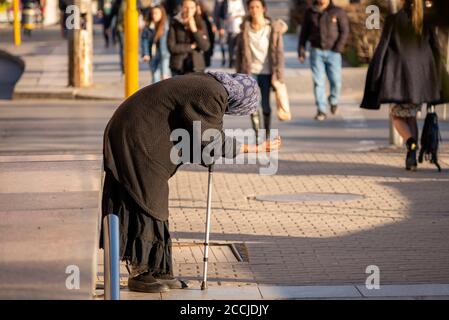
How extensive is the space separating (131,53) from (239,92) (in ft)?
23.8

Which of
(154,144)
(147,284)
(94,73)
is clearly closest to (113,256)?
(154,144)

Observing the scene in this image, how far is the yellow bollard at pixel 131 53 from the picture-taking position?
14.3m

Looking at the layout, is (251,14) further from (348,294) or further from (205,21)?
(348,294)

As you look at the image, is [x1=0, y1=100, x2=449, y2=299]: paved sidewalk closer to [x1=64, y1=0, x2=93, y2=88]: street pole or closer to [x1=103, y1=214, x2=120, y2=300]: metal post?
[x1=103, y1=214, x2=120, y2=300]: metal post

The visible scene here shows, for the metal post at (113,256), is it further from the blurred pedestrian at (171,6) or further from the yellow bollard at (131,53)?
the blurred pedestrian at (171,6)

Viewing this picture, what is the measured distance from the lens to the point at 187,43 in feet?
56.2

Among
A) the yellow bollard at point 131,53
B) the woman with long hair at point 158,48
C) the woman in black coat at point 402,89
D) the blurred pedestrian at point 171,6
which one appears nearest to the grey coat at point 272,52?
the yellow bollard at point 131,53

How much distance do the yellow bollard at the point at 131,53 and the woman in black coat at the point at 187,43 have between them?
220 cm

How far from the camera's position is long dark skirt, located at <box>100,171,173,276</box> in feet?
24.5

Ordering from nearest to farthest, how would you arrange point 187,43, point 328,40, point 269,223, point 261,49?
1. point 269,223
2. point 261,49
3. point 187,43
4. point 328,40

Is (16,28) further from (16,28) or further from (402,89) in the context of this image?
(402,89)

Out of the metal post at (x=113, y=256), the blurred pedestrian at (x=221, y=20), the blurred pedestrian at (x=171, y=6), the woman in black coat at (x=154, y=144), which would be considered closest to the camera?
the metal post at (x=113, y=256)

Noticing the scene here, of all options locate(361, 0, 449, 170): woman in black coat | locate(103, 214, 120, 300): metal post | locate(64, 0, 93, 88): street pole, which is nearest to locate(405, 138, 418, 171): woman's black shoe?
locate(361, 0, 449, 170): woman in black coat

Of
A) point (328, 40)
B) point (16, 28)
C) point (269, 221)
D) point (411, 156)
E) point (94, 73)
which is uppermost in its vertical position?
point (328, 40)
